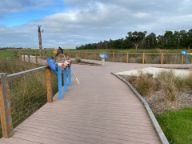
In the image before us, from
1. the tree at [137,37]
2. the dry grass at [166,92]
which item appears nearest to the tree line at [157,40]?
the tree at [137,37]

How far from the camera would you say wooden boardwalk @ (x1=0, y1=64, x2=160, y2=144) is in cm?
421

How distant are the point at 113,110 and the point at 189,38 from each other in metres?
63.2

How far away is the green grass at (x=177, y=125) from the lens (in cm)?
434

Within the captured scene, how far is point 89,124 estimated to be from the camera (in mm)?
4953

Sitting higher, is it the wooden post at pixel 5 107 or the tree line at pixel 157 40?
the tree line at pixel 157 40

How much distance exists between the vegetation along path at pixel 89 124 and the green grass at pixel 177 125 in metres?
0.31

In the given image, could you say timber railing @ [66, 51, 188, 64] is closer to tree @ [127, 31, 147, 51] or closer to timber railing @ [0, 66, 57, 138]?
timber railing @ [0, 66, 57, 138]

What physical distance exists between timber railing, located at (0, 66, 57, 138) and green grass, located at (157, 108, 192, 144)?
2953 millimetres

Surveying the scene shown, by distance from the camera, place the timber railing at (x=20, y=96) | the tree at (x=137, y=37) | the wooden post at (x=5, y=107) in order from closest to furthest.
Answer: the wooden post at (x=5, y=107) → the timber railing at (x=20, y=96) → the tree at (x=137, y=37)

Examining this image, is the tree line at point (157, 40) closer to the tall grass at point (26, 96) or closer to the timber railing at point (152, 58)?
the timber railing at point (152, 58)

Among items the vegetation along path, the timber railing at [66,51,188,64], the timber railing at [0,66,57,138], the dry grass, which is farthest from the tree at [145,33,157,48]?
the vegetation along path

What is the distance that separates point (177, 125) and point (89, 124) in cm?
183

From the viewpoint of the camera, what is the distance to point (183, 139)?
4301 millimetres

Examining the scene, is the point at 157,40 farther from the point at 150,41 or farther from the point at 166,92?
the point at 166,92
